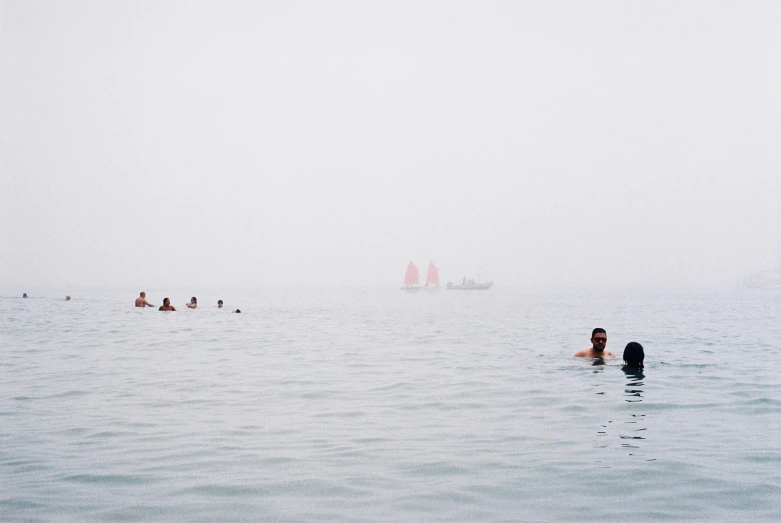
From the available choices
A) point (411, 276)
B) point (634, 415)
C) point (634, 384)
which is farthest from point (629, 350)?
point (411, 276)

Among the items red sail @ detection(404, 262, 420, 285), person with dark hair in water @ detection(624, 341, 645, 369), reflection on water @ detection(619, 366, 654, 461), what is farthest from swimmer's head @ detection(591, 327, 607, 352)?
red sail @ detection(404, 262, 420, 285)

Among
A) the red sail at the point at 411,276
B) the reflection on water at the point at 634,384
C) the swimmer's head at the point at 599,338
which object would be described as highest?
the red sail at the point at 411,276

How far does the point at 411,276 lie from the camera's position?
192 metres

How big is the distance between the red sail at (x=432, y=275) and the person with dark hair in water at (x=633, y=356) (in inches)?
6821

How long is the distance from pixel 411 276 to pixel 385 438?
18050cm

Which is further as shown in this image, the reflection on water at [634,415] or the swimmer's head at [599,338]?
the swimmer's head at [599,338]

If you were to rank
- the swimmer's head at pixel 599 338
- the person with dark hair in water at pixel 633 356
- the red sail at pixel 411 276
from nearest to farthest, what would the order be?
the person with dark hair in water at pixel 633 356 → the swimmer's head at pixel 599 338 → the red sail at pixel 411 276

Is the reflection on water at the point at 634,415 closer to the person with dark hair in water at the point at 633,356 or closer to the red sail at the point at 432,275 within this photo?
the person with dark hair in water at the point at 633,356

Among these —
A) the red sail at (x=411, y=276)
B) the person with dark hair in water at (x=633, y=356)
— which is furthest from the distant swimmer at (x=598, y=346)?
the red sail at (x=411, y=276)

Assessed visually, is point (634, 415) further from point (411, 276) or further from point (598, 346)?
point (411, 276)

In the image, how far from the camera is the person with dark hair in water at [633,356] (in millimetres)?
19062

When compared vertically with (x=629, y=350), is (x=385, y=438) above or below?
below

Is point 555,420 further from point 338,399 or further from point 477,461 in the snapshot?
point 338,399

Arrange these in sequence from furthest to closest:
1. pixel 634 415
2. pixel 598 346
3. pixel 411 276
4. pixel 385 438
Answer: pixel 411 276, pixel 598 346, pixel 634 415, pixel 385 438
